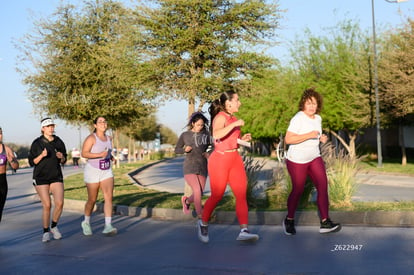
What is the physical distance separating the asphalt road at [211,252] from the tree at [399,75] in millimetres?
19976

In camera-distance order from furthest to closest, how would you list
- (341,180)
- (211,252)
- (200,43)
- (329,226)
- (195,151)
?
(200,43), (341,180), (195,151), (329,226), (211,252)

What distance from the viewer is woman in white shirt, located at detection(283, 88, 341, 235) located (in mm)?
8305

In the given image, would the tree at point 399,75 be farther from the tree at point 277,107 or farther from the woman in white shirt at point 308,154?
the woman in white shirt at point 308,154

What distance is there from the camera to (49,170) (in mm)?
9078

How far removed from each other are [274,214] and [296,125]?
212 cm

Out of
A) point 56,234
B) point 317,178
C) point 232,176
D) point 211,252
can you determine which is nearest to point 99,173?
point 56,234

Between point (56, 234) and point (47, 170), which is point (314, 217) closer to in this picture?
point (56, 234)

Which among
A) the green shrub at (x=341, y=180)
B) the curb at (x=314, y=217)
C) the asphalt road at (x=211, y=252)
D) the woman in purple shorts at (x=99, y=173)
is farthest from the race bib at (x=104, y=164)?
the green shrub at (x=341, y=180)

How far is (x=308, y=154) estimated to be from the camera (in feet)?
27.2

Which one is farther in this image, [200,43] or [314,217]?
[200,43]

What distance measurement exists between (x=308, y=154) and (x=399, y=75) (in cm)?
2246

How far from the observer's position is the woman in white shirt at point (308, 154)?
27.2 feet

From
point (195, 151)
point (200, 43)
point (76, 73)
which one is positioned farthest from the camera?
point (76, 73)

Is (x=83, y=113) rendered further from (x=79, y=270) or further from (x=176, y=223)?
(x=79, y=270)
